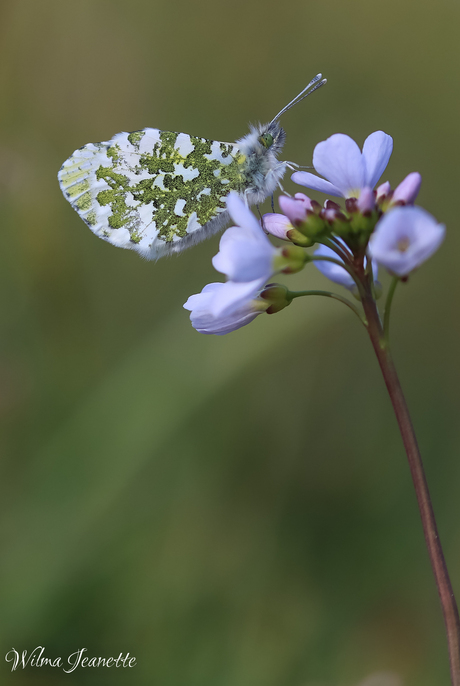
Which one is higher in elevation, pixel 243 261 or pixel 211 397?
pixel 243 261

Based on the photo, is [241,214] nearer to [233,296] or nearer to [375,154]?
[233,296]

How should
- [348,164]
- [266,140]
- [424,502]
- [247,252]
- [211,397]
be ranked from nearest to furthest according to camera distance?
[424,502] → [247,252] → [348,164] → [266,140] → [211,397]

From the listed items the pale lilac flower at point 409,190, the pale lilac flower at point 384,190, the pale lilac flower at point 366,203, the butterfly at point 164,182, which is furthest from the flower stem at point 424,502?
the butterfly at point 164,182

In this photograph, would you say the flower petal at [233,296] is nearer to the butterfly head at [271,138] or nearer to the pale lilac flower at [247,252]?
the pale lilac flower at [247,252]

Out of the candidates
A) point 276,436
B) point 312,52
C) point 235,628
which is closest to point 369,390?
point 276,436

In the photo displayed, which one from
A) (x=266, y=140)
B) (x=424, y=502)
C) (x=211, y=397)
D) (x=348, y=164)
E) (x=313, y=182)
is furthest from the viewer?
(x=211, y=397)

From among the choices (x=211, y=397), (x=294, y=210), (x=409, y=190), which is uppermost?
(x=294, y=210)

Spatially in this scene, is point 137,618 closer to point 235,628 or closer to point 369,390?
point 235,628

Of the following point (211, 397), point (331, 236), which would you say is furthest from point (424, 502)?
point (211, 397)
